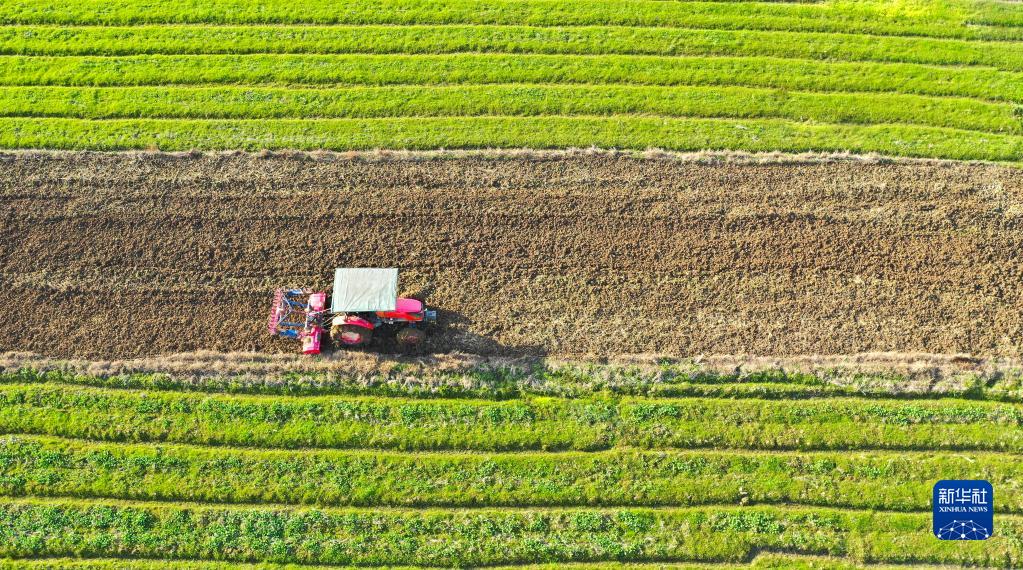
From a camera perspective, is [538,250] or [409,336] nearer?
[409,336]

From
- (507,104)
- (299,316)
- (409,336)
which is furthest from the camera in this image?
(507,104)

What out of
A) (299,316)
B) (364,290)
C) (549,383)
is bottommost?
(549,383)

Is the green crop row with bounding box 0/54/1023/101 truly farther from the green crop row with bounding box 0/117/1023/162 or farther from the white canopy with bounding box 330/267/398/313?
the white canopy with bounding box 330/267/398/313

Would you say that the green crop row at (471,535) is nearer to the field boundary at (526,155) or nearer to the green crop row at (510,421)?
the green crop row at (510,421)

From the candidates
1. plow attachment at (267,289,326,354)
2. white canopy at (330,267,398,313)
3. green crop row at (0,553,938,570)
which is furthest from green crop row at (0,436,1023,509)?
white canopy at (330,267,398,313)

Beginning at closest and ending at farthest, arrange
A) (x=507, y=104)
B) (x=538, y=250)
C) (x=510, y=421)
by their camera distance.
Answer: (x=510, y=421) < (x=538, y=250) < (x=507, y=104)

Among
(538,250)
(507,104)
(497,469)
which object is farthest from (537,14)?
(497,469)

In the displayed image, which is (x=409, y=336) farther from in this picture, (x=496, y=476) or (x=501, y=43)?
(x=501, y=43)
